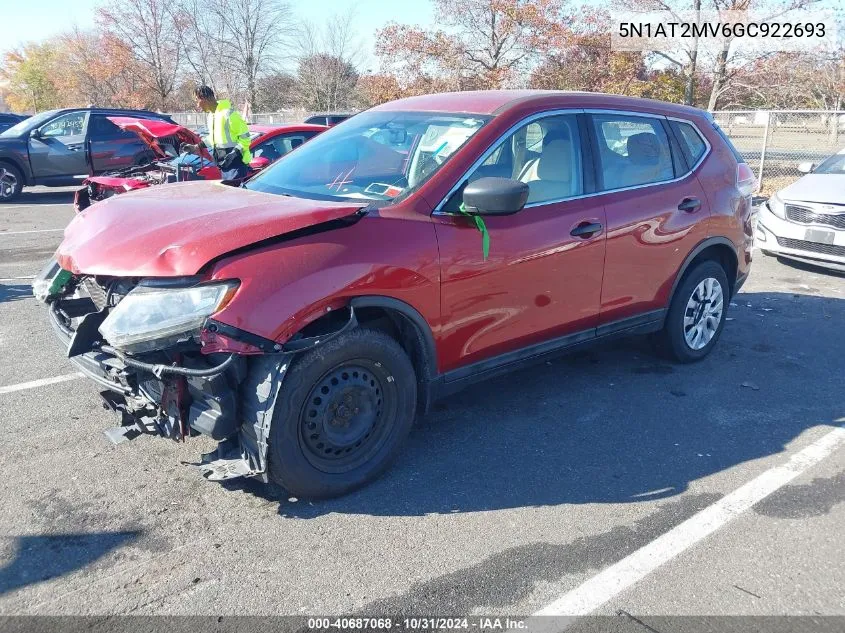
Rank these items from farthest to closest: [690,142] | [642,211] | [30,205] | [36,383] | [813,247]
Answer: [30,205] → [813,247] → [690,142] → [36,383] → [642,211]

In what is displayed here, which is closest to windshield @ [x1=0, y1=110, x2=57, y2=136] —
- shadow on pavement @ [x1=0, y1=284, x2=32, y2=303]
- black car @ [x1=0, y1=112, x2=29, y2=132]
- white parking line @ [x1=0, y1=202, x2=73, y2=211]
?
white parking line @ [x1=0, y1=202, x2=73, y2=211]

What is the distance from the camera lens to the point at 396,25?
19.7 m

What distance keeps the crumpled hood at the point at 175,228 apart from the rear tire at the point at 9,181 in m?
11.8

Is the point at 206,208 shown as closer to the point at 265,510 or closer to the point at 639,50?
the point at 265,510

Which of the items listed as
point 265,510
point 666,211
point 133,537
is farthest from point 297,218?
point 666,211

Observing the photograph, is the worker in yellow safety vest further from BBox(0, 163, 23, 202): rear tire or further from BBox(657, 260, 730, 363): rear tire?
BBox(0, 163, 23, 202): rear tire

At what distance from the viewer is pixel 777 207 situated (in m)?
9.02

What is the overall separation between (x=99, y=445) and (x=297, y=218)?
1798 mm

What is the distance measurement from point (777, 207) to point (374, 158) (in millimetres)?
6904

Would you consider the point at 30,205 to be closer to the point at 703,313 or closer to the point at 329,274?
the point at 329,274

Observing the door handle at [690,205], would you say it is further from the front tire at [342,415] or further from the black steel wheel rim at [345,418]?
the black steel wheel rim at [345,418]

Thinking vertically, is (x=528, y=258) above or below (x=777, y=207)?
above

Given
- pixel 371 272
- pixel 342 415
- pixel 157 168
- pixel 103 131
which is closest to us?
pixel 371 272

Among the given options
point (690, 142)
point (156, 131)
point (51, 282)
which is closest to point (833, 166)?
point (690, 142)
